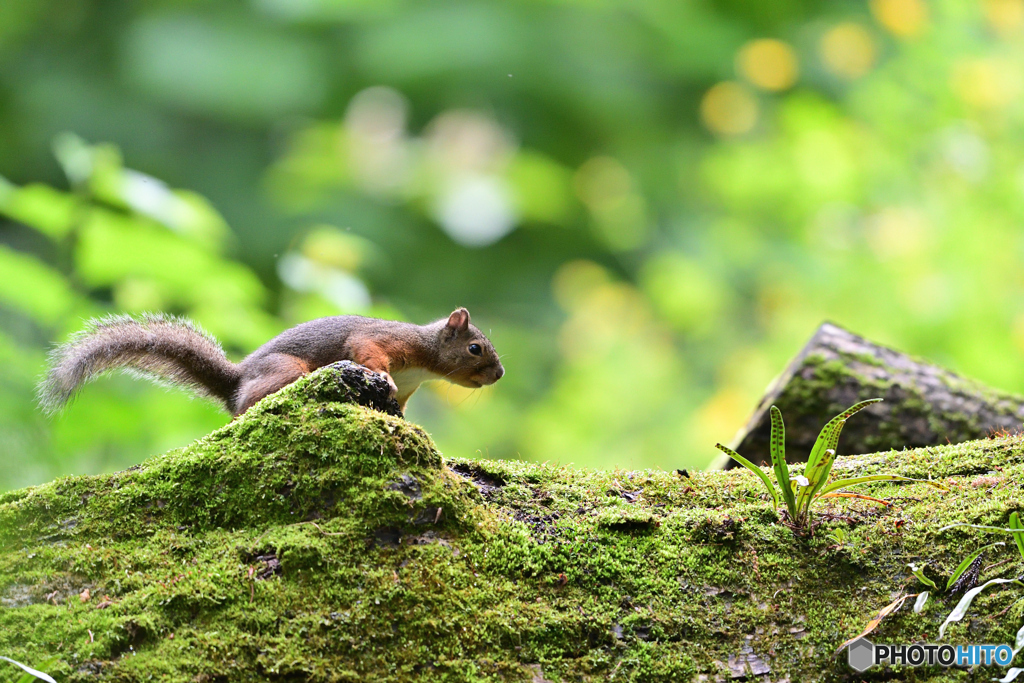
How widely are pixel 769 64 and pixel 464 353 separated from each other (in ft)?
14.2

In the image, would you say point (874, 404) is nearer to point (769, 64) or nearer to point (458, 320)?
point (458, 320)

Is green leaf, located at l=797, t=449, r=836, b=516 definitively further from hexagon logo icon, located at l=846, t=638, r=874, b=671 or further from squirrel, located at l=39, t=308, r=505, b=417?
squirrel, located at l=39, t=308, r=505, b=417

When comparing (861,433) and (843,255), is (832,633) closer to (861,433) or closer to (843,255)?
(861,433)

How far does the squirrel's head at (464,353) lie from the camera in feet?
13.1

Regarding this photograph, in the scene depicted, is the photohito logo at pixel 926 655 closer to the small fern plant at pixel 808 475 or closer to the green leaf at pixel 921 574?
the green leaf at pixel 921 574

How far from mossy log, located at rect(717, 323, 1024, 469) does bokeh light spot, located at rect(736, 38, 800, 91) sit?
3.66 meters

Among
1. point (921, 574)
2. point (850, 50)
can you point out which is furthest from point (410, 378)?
point (850, 50)

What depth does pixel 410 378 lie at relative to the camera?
3.91 m

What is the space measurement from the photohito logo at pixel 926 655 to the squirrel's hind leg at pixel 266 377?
80.6 inches

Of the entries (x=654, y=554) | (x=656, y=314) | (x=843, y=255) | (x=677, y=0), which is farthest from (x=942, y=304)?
(x=654, y=554)

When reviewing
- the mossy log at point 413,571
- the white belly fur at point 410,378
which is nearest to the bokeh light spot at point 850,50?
the white belly fur at point 410,378

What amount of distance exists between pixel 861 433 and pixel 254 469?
267cm

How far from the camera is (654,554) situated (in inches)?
82.8

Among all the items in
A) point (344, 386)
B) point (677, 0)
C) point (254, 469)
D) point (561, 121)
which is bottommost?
point (254, 469)
